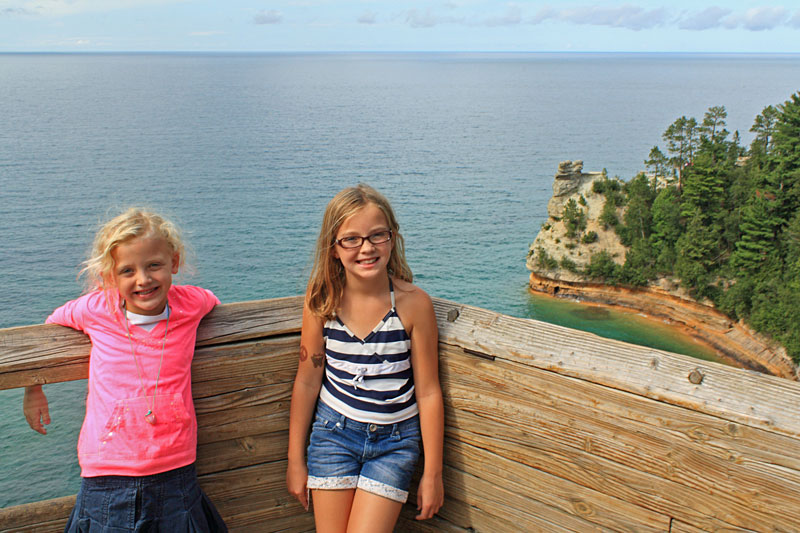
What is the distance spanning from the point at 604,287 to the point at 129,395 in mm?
58092

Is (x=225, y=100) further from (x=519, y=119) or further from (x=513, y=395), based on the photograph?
(x=513, y=395)

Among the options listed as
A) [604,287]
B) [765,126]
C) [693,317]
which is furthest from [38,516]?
[765,126]

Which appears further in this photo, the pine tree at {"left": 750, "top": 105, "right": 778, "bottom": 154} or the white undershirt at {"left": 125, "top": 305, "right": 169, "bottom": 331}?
the pine tree at {"left": 750, "top": 105, "right": 778, "bottom": 154}

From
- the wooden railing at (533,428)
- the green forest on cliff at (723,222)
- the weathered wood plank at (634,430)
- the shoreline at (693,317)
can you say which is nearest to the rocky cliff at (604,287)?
the shoreline at (693,317)

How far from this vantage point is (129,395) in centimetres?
313

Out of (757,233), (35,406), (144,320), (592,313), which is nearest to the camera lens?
(35,406)

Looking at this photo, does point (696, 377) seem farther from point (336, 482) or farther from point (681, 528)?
point (336, 482)

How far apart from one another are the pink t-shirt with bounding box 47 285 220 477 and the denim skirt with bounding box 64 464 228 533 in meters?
0.05

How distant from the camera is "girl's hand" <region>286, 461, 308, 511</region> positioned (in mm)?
3572

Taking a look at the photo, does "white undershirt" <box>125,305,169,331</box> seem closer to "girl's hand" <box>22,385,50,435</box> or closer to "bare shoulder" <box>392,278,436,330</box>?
"girl's hand" <box>22,385,50,435</box>

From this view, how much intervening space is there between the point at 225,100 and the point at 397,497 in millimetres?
179321

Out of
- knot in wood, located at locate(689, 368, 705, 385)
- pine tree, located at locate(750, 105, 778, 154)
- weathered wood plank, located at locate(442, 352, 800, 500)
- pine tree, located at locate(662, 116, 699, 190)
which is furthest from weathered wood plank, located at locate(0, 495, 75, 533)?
pine tree, located at locate(750, 105, 778, 154)

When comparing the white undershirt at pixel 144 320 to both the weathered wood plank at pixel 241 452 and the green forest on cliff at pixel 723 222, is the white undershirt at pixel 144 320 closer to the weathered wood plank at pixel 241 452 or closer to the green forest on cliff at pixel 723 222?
the weathered wood plank at pixel 241 452

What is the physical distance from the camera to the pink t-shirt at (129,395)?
121 inches
